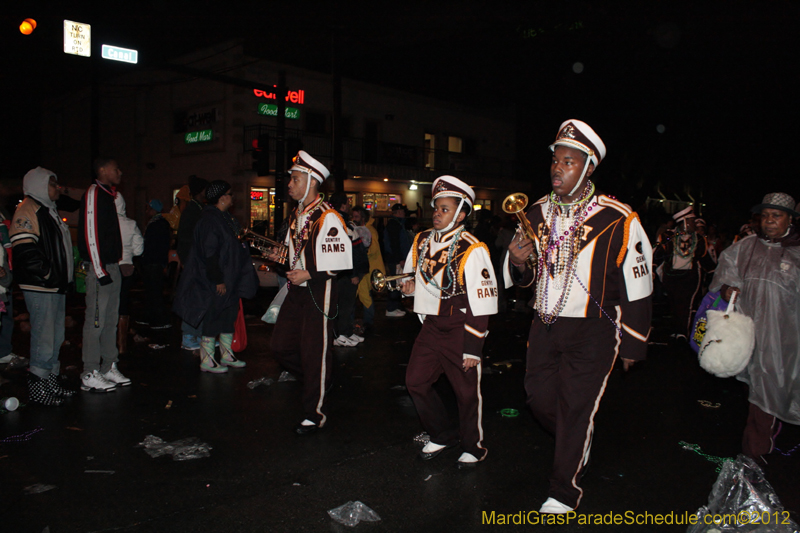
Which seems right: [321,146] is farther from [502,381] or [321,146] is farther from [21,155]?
[21,155]

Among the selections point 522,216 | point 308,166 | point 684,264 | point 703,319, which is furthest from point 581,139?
point 684,264

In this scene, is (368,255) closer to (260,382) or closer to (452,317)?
(260,382)

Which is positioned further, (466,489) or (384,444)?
(384,444)

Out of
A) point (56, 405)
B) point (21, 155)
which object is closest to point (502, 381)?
point (56, 405)

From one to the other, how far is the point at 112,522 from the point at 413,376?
216 centimetres

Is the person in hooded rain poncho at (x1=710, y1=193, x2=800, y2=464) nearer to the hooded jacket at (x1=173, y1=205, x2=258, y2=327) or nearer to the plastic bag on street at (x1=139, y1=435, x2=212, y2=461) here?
the plastic bag on street at (x1=139, y1=435, x2=212, y2=461)

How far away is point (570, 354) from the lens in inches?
143

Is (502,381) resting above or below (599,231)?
below

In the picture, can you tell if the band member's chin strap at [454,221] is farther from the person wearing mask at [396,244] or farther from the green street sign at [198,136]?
the green street sign at [198,136]

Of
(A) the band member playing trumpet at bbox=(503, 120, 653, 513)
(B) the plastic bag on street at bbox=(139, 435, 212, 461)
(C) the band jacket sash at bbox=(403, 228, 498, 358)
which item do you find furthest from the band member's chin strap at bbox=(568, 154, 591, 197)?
(B) the plastic bag on street at bbox=(139, 435, 212, 461)

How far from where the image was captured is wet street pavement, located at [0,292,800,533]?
360 centimetres

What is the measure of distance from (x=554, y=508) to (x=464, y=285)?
1.59m

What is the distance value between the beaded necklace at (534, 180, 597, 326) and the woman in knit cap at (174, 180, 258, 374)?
4190 mm

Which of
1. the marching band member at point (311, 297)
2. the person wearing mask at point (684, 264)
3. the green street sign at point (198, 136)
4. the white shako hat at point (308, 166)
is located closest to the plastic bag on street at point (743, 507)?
the marching band member at point (311, 297)
